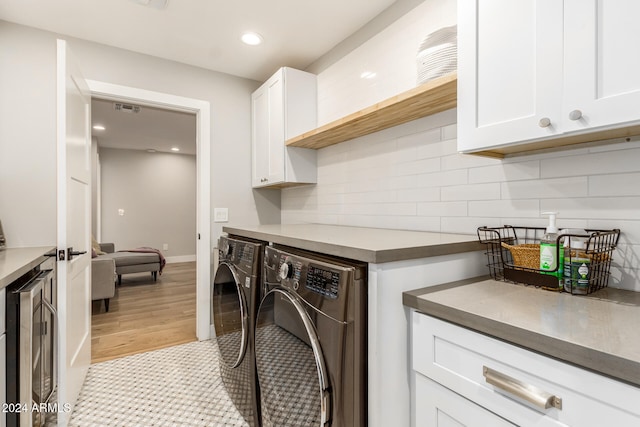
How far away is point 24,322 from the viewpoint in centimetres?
123

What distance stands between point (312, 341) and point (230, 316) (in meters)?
0.94

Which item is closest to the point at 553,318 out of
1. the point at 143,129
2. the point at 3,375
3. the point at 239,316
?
the point at 239,316

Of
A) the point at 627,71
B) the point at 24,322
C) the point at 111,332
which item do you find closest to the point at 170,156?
the point at 111,332

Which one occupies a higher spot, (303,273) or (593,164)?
(593,164)

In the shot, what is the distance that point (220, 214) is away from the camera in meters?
2.86

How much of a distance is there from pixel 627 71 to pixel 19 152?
303cm

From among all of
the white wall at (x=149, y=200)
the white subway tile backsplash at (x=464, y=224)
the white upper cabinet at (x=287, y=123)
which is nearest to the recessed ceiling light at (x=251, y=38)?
the white upper cabinet at (x=287, y=123)

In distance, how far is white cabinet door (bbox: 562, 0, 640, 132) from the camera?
0.81m

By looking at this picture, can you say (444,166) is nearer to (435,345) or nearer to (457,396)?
(435,345)

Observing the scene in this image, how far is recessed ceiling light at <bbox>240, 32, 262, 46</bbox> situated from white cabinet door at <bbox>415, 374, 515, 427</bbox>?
2.33m

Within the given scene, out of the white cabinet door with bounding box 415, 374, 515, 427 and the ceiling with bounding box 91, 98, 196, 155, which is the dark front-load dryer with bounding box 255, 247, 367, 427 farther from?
the ceiling with bounding box 91, 98, 196, 155

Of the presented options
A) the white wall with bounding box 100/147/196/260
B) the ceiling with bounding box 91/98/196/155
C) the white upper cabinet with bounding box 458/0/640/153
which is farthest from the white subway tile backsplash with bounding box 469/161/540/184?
the white wall with bounding box 100/147/196/260

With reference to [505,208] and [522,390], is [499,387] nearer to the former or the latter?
[522,390]

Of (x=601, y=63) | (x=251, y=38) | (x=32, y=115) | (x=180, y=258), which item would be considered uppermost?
(x=251, y=38)
